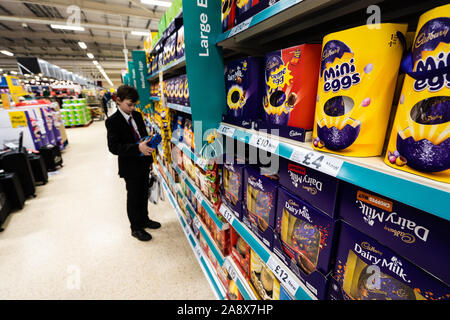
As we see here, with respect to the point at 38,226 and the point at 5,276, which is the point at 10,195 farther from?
the point at 5,276

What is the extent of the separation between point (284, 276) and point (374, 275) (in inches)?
13.8

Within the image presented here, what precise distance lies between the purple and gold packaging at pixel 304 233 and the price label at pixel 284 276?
56mm

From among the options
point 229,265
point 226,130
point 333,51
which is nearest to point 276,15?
point 333,51

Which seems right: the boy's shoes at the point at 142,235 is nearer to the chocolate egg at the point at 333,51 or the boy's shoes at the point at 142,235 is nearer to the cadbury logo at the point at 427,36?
the chocolate egg at the point at 333,51

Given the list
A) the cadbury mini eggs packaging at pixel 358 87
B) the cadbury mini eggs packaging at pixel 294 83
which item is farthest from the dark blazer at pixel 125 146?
the cadbury mini eggs packaging at pixel 358 87

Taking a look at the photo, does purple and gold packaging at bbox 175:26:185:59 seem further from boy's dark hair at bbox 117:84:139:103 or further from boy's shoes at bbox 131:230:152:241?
boy's shoes at bbox 131:230:152:241

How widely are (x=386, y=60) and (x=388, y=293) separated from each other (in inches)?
23.8

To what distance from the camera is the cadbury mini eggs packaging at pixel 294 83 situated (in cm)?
69

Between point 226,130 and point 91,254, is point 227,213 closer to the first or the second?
point 226,130

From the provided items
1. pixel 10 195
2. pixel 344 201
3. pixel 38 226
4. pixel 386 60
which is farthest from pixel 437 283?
pixel 10 195

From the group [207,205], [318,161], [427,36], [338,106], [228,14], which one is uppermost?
[228,14]

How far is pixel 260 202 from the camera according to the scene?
997 millimetres

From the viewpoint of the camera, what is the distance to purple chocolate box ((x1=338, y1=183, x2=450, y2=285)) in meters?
0.46

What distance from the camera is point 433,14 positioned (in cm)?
38
